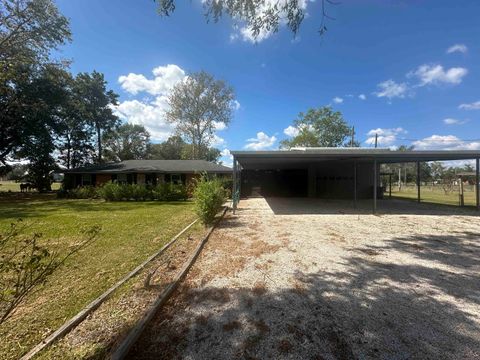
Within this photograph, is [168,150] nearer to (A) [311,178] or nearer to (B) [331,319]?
(A) [311,178]

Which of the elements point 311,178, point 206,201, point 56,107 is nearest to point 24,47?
point 56,107

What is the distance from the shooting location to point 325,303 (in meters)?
3.25

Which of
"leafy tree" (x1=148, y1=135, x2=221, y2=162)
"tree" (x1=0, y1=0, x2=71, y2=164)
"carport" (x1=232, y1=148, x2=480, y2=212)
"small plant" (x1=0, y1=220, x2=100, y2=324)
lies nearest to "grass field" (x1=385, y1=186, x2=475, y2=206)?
"carport" (x1=232, y1=148, x2=480, y2=212)

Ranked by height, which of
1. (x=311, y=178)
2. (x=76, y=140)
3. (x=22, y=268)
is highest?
(x=76, y=140)

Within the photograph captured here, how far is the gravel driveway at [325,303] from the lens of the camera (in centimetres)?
243

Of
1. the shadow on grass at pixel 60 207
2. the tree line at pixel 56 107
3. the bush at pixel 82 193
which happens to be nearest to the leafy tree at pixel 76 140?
the tree line at pixel 56 107

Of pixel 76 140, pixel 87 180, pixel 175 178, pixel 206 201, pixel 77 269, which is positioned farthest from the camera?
pixel 76 140

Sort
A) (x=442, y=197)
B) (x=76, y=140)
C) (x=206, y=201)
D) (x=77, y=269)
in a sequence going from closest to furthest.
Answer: (x=77, y=269) → (x=206, y=201) → (x=442, y=197) → (x=76, y=140)

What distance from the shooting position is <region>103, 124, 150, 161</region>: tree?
141 ft

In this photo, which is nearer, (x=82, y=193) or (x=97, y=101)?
(x=82, y=193)

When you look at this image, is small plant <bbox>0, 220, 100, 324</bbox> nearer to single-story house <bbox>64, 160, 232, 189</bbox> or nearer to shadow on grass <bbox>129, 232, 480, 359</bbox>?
shadow on grass <bbox>129, 232, 480, 359</bbox>

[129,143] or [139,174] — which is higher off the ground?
[129,143]

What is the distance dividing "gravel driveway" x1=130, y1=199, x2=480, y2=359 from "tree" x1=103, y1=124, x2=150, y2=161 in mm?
42883

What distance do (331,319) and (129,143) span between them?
4867cm
